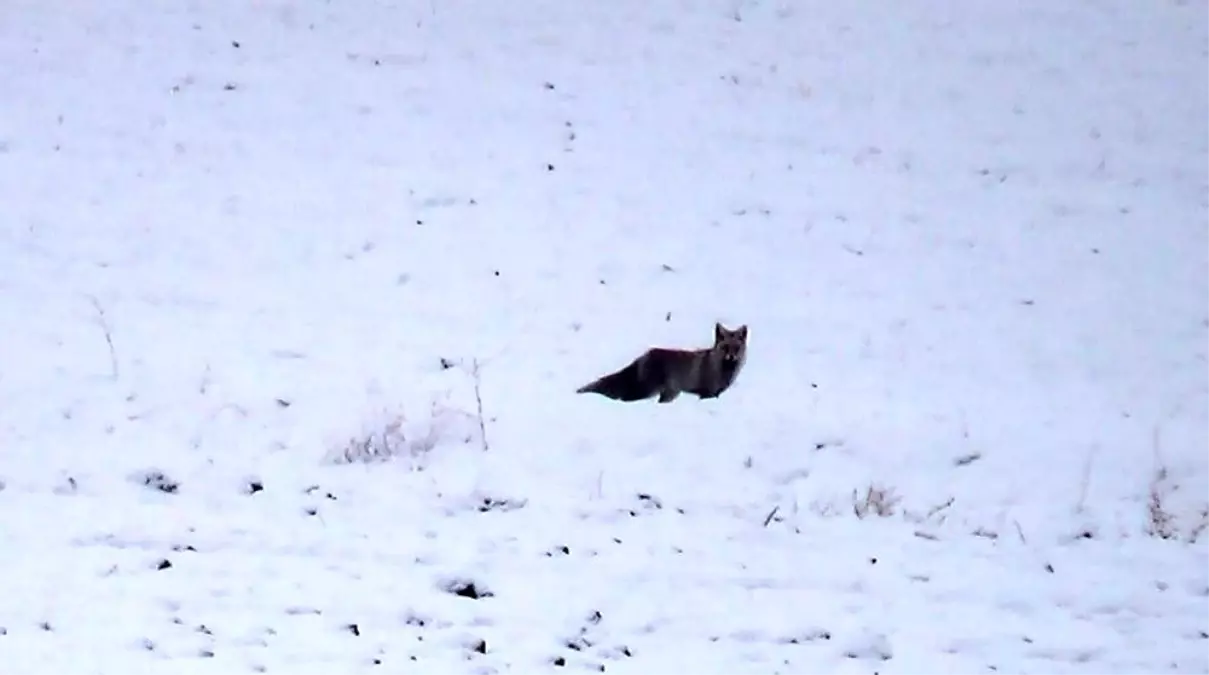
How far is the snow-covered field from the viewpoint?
614 cm

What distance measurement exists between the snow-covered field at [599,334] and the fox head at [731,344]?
0.35 metres

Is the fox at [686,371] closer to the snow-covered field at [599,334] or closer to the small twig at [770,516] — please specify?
the snow-covered field at [599,334]

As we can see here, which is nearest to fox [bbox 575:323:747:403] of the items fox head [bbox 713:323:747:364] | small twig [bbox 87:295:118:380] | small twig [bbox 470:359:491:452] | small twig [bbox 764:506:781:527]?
fox head [bbox 713:323:747:364]

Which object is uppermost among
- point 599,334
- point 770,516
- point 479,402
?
point 599,334

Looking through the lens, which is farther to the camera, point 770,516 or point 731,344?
point 731,344

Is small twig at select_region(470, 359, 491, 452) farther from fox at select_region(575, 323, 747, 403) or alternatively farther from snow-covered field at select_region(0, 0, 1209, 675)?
fox at select_region(575, 323, 747, 403)

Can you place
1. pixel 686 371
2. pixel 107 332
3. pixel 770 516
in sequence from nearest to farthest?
1. pixel 770 516
2. pixel 107 332
3. pixel 686 371

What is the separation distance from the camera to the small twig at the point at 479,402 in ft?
26.0

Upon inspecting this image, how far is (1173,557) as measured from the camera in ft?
23.6

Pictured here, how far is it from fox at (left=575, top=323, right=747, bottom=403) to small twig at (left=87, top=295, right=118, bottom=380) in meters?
3.08

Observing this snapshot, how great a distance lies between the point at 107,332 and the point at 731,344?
4.32 meters

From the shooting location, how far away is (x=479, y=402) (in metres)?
8.24

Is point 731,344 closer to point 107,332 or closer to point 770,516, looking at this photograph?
point 770,516

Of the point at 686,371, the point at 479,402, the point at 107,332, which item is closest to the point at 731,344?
the point at 686,371
